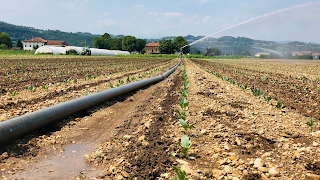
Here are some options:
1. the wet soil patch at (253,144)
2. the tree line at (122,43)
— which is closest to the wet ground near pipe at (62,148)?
the wet soil patch at (253,144)

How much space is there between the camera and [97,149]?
3.87 metres

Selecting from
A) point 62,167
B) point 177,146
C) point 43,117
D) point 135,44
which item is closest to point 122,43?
point 135,44

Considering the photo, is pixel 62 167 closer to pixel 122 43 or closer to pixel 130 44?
pixel 130 44

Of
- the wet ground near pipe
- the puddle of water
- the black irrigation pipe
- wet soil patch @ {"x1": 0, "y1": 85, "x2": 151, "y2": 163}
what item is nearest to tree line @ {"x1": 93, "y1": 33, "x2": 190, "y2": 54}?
the black irrigation pipe

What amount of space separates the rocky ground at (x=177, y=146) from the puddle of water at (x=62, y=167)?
0.09 ft

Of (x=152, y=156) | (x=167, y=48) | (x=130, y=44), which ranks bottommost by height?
(x=152, y=156)

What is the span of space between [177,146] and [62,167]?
1.70 metres

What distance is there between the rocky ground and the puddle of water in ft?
0.09

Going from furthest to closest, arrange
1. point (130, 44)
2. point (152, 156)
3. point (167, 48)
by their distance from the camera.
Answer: point (130, 44)
point (167, 48)
point (152, 156)

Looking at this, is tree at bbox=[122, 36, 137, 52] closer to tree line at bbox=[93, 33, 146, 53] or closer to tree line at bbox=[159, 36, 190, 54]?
tree line at bbox=[93, 33, 146, 53]

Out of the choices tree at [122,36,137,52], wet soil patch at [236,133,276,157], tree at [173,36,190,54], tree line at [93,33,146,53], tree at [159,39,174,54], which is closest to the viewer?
wet soil patch at [236,133,276,157]

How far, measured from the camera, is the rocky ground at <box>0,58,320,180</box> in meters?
3.04

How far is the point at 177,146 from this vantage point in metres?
3.79

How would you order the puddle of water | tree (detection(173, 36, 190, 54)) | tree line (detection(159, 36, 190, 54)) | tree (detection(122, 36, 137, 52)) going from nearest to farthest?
the puddle of water, tree line (detection(159, 36, 190, 54)), tree (detection(173, 36, 190, 54)), tree (detection(122, 36, 137, 52))
